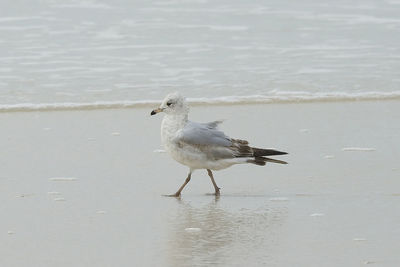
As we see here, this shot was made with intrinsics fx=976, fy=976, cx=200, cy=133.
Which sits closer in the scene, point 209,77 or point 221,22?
point 209,77

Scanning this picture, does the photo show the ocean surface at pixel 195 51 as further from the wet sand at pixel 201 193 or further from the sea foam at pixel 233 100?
the wet sand at pixel 201 193

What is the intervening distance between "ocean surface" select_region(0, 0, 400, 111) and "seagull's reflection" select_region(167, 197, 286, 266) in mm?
3418

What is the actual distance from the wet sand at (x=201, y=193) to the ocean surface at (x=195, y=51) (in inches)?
33.3

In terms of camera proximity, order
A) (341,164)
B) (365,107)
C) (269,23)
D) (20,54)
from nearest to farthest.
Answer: (341,164) → (365,107) → (20,54) → (269,23)

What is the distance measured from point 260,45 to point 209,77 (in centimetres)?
201

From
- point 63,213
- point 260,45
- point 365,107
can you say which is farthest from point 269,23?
point 63,213

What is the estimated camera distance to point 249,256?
4594 mm

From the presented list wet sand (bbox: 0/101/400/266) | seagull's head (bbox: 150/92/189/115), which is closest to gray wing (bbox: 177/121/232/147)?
seagull's head (bbox: 150/92/189/115)

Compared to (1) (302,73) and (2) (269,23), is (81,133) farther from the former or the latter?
(2) (269,23)

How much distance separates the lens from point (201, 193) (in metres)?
6.18

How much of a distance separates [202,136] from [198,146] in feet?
0.25

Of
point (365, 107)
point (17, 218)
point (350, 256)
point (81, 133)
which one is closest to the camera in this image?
point (350, 256)

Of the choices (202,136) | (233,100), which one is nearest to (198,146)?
(202,136)

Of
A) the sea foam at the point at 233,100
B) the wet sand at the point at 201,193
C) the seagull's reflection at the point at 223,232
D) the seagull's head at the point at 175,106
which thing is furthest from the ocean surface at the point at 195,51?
the seagull's reflection at the point at 223,232
